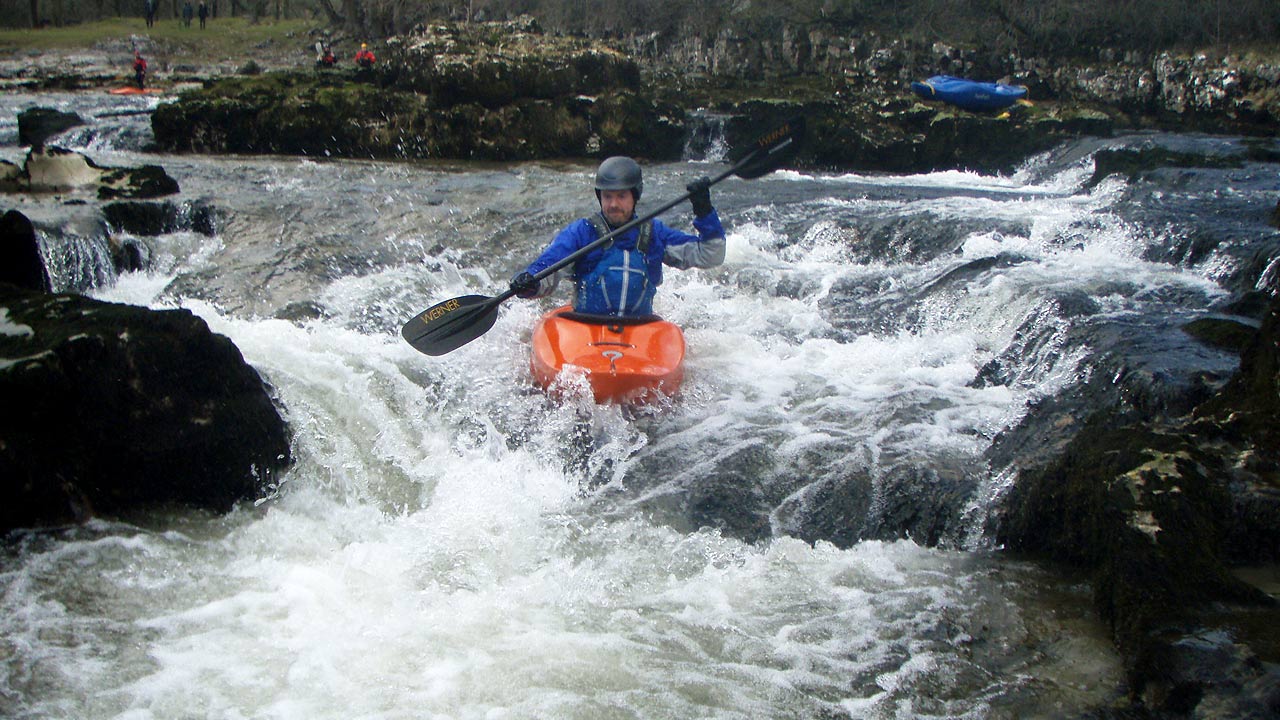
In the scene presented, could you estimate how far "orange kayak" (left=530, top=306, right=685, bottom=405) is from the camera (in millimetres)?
4906

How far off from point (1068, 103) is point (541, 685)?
17.2 m

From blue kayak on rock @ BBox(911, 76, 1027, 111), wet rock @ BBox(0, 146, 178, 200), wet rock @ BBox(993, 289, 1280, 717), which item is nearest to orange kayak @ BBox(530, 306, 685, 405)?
wet rock @ BBox(993, 289, 1280, 717)

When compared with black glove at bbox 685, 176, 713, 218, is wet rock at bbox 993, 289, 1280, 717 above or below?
below

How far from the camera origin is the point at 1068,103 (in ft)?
56.7

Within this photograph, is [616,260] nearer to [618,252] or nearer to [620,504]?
[618,252]

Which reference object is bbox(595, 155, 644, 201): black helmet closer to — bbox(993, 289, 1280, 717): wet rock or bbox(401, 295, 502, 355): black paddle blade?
bbox(401, 295, 502, 355): black paddle blade

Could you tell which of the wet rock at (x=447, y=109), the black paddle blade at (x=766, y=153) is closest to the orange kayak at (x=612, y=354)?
the black paddle blade at (x=766, y=153)

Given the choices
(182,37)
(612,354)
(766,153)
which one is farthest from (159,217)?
(182,37)

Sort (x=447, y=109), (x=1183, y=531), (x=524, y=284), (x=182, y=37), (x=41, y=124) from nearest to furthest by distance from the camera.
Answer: (x=1183, y=531) < (x=524, y=284) < (x=41, y=124) < (x=447, y=109) < (x=182, y=37)

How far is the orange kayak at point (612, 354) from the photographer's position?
4906 mm

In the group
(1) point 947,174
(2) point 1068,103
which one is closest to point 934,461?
(1) point 947,174

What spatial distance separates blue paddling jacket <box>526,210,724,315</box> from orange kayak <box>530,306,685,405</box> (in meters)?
0.18

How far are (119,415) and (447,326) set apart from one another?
1911 millimetres

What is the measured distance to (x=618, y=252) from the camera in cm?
536
